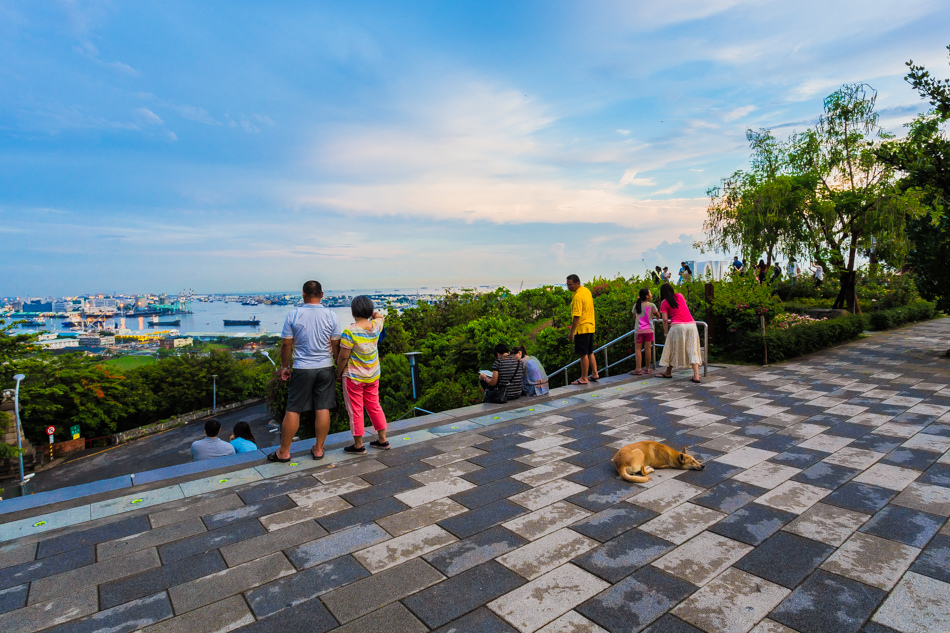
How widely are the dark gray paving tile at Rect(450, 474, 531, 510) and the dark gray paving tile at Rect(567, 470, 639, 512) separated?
1.46 ft

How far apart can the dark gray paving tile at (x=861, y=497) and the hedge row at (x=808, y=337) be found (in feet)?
21.5

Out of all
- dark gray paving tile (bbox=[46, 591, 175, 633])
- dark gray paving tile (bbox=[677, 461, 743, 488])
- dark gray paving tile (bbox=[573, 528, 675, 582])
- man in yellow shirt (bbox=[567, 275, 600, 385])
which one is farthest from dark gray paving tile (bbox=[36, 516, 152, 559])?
man in yellow shirt (bbox=[567, 275, 600, 385])

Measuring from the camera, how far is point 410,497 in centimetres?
385

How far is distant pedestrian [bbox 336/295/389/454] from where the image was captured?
15.5ft

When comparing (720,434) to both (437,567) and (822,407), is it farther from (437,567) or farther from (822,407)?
(437,567)

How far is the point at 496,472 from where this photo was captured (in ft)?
14.3

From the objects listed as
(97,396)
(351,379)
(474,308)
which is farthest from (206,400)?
(351,379)

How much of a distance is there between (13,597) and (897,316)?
20.8m

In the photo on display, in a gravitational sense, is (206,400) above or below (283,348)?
below

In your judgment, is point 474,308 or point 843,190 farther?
point 474,308

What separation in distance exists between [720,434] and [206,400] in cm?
4960

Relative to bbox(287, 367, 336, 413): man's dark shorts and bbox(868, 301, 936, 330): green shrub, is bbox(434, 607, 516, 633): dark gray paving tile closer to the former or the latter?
bbox(287, 367, 336, 413): man's dark shorts

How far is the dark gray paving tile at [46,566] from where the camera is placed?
9.24ft

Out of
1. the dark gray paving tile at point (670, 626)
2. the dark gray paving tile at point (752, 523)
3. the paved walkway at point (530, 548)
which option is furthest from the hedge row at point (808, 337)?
the dark gray paving tile at point (670, 626)
